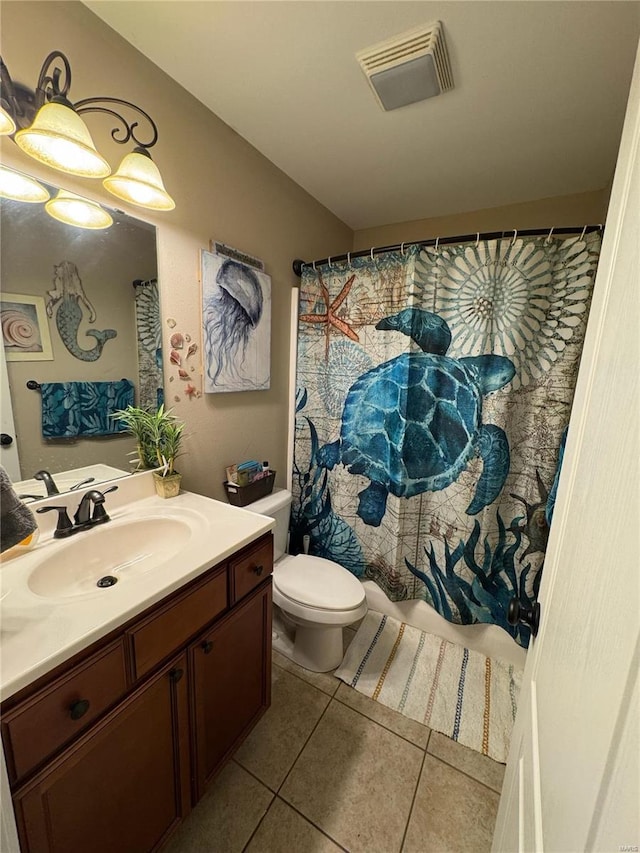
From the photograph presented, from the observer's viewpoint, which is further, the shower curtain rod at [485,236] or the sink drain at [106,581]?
the shower curtain rod at [485,236]

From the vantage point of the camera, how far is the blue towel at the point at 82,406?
3.39 ft

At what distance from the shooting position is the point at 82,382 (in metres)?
1.10

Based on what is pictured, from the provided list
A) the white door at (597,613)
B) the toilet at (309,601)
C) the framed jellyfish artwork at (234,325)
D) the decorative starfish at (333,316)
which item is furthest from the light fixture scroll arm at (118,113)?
the toilet at (309,601)

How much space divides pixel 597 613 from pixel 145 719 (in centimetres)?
99

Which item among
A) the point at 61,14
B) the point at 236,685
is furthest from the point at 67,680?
the point at 61,14

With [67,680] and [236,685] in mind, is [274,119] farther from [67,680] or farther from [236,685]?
[236,685]

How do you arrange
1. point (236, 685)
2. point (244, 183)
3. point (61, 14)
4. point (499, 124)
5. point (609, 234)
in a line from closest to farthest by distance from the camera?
point (609, 234) → point (61, 14) → point (236, 685) → point (499, 124) → point (244, 183)

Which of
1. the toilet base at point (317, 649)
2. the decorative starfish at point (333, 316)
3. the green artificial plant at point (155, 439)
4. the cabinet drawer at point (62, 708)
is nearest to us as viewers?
the cabinet drawer at point (62, 708)

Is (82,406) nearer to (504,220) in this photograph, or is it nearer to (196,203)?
(196,203)

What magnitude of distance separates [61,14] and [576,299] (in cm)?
193

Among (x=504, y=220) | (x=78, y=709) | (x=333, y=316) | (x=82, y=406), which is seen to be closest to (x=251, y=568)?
(x=78, y=709)

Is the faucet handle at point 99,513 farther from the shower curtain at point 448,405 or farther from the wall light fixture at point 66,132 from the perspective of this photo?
the shower curtain at point 448,405

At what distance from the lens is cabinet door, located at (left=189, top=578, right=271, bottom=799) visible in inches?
37.6

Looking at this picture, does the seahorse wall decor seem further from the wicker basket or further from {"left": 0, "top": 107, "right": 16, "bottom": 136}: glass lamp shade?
the wicker basket
